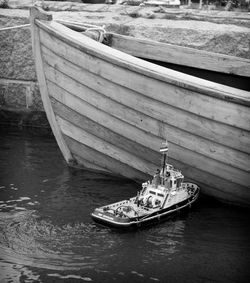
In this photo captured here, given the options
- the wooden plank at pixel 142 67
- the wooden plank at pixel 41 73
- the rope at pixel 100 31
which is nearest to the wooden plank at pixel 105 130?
the wooden plank at pixel 41 73

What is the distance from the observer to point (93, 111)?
31.9 feet

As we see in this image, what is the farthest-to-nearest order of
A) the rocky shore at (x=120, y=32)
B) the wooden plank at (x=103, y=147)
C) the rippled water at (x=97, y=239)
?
the rocky shore at (x=120, y=32) < the wooden plank at (x=103, y=147) < the rippled water at (x=97, y=239)

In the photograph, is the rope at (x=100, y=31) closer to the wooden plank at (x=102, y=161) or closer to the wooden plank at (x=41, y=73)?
the wooden plank at (x=41, y=73)

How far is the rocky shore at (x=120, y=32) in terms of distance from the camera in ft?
40.7

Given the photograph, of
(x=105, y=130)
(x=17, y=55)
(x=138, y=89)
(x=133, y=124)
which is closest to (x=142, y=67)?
(x=138, y=89)

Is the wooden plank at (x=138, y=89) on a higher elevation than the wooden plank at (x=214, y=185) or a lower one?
higher

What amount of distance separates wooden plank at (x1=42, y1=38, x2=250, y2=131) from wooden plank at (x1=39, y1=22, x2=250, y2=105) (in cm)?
8

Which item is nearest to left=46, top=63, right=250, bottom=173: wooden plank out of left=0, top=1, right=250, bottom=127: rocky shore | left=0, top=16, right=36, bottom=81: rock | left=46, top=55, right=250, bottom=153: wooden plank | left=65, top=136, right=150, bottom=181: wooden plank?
left=46, top=55, right=250, bottom=153: wooden plank

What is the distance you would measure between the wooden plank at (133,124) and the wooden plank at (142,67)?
2.00 ft

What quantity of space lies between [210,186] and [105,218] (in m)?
1.82

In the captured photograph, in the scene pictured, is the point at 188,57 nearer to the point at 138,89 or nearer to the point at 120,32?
the point at 138,89

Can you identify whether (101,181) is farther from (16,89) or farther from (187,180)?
(16,89)

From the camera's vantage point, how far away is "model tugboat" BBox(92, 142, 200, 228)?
26.6 ft

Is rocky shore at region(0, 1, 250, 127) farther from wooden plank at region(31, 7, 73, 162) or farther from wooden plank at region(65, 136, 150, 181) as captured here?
wooden plank at region(65, 136, 150, 181)
